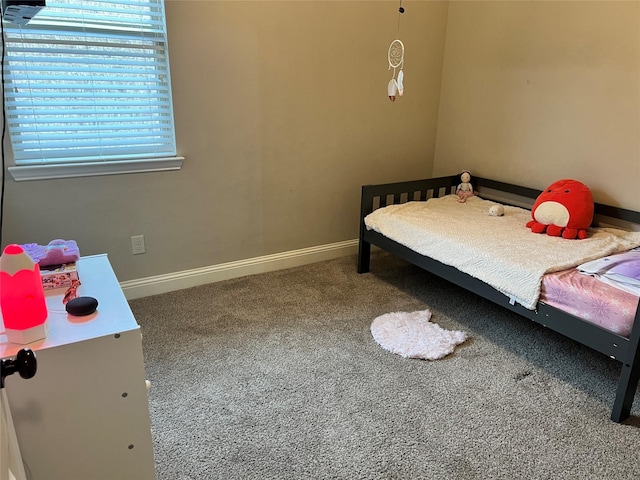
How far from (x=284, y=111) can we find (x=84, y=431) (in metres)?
2.23

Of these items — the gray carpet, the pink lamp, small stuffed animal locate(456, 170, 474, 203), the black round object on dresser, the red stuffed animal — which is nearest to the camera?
the pink lamp

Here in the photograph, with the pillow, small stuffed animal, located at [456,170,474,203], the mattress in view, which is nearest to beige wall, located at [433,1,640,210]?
small stuffed animal, located at [456,170,474,203]

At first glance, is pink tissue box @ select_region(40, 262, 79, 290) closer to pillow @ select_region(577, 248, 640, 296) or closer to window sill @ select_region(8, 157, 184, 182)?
window sill @ select_region(8, 157, 184, 182)

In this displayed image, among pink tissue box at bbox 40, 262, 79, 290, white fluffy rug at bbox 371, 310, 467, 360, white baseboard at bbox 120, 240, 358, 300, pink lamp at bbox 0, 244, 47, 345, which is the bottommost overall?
white fluffy rug at bbox 371, 310, 467, 360

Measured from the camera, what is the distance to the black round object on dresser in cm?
125

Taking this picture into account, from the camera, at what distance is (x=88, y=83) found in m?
2.38

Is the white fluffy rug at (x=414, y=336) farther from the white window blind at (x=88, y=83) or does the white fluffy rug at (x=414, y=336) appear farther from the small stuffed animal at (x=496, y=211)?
the white window blind at (x=88, y=83)

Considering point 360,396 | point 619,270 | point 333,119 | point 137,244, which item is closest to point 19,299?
point 360,396

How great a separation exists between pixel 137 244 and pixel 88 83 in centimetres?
90

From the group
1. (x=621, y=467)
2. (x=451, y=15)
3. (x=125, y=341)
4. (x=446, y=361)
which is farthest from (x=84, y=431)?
(x=451, y=15)

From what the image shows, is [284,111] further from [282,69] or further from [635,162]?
[635,162]

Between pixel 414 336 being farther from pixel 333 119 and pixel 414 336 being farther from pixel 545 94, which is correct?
pixel 545 94

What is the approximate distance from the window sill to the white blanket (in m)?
1.30

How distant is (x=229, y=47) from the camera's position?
8.79 feet
